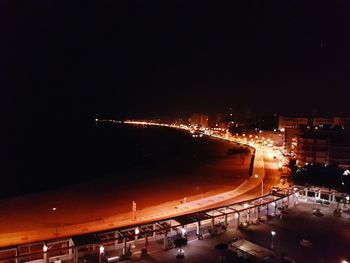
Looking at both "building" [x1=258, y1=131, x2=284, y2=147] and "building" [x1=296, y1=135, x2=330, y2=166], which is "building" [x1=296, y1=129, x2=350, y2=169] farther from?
"building" [x1=258, y1=131, x2=284, y2=147]

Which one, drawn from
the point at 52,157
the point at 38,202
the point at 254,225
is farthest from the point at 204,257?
the point at 52,157

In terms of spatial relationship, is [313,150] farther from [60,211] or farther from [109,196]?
[60,211]

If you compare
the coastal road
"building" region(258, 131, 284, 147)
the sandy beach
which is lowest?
the sandy beach

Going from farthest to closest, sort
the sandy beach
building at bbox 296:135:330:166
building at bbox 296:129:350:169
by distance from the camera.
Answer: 1. building at bbox 296:135:330:166
2. building at bbox 296:129:350:169
3. the sandy beach

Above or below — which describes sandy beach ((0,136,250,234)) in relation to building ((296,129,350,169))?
below

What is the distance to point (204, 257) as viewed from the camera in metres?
14.2

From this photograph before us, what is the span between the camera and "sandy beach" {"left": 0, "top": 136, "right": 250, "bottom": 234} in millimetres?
30000

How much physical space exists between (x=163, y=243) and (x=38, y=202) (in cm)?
2614

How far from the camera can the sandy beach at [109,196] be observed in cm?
3000

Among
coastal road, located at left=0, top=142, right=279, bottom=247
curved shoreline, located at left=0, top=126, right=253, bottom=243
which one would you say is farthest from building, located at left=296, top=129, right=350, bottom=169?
curved shoreline, located at left=0, top=126, right=253, bottom=243

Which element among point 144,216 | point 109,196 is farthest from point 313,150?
point 144,216

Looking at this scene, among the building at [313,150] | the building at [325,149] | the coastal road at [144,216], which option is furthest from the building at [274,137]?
the coastal road at [144,216]

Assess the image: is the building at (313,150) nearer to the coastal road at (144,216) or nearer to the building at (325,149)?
the building at (325,149)

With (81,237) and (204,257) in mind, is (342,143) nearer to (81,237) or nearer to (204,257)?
(204,257)
